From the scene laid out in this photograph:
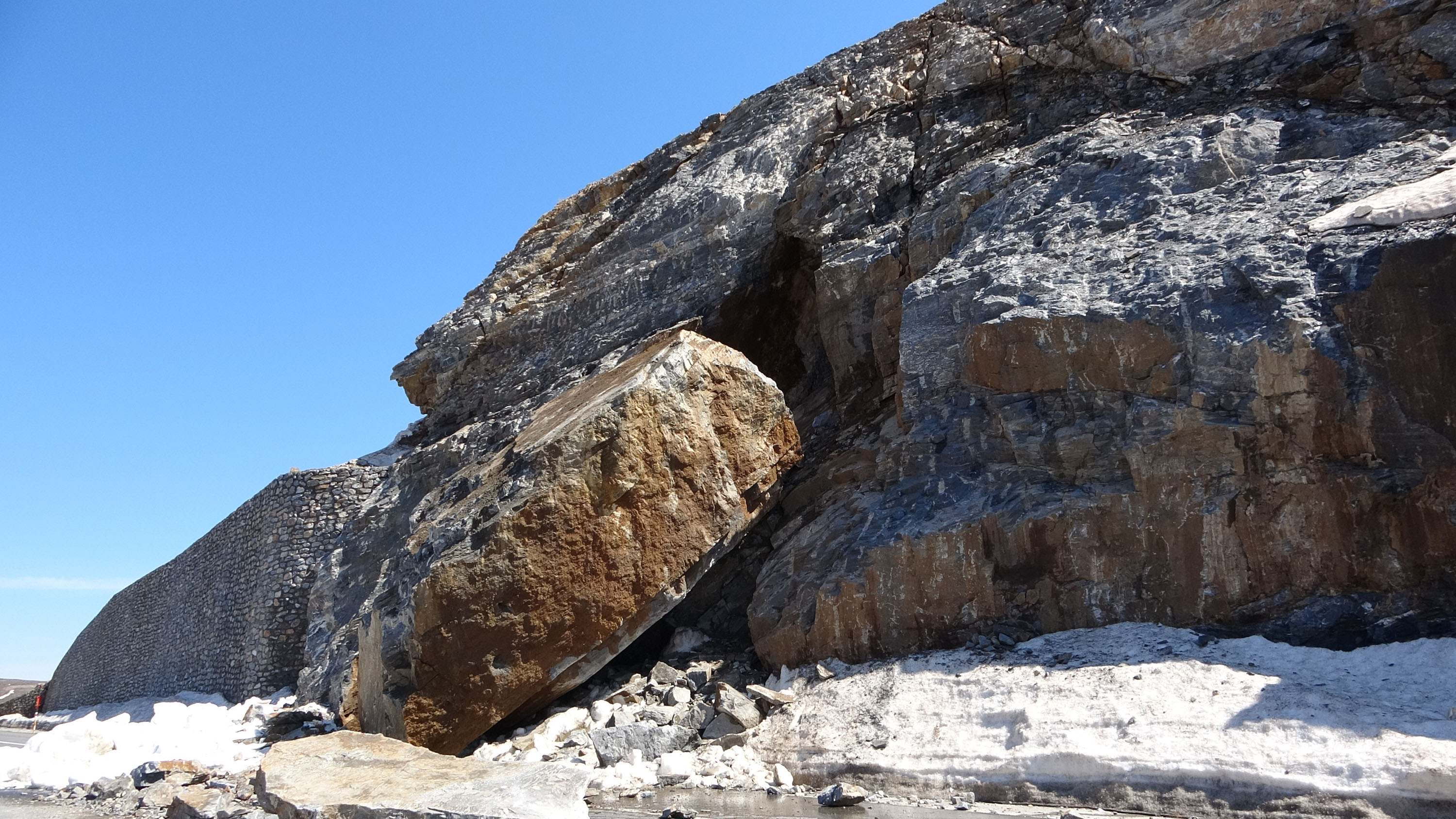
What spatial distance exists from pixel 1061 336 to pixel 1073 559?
56.1 inches

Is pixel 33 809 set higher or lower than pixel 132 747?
lower

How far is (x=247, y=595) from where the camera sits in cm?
1383

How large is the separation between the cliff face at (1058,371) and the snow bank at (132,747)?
121 cm

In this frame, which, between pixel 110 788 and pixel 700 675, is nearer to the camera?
pixel 700 675

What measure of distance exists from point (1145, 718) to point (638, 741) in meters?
2.92

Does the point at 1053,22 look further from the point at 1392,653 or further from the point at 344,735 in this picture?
the point at 344,735

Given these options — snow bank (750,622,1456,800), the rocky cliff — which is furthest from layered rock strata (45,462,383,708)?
snow bank (750,622,1456,800)

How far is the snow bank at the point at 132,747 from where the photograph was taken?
7.82 m

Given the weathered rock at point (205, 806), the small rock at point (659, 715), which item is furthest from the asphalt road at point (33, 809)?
the small rock at point (659, 715)

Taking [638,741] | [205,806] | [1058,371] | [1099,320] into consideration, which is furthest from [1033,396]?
[205,806]

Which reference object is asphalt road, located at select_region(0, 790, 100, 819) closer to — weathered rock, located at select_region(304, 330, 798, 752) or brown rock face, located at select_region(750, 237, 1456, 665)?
weathered rock, located at select_region(304, 330, 798, 752)

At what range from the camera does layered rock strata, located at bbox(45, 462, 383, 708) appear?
1319 centimetres

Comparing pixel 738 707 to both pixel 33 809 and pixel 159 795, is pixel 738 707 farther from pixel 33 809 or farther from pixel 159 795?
pixel 33 809

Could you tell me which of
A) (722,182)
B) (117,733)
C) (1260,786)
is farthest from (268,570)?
(1260,786)
